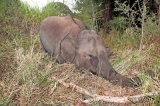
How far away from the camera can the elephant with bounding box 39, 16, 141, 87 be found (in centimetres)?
546

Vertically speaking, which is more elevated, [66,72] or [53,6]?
[53,6]

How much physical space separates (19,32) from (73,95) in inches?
160

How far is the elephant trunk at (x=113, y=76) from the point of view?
16.9 feet

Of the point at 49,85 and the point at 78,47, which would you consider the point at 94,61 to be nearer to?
the point at 78,47

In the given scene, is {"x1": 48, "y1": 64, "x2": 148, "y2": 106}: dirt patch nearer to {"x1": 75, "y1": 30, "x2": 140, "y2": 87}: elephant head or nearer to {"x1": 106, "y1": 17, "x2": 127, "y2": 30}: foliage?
{"x1": 75, "y1": 30, "x2": 140, "y2": 87}: elephant head

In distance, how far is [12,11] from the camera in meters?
9.46

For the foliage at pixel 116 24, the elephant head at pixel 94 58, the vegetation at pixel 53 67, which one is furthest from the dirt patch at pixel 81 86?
the foliage at pixel 116 24

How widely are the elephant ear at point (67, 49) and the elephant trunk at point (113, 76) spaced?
650 mm

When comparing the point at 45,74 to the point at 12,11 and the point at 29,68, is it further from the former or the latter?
the point at 12,11

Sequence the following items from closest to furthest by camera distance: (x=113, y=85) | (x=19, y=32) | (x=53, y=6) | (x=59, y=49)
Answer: (x=113, y=85) < (x=59, y=49) < (x=19, y=32) < (x=53, y=6)

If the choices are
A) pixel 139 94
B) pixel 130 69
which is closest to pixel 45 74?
pixel 139 94

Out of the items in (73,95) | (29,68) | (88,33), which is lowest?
(73,95)

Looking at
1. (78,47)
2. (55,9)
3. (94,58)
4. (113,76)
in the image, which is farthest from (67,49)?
(55,9)

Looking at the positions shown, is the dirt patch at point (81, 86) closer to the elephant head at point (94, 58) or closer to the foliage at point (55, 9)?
the elephant head at point (94, 58)
